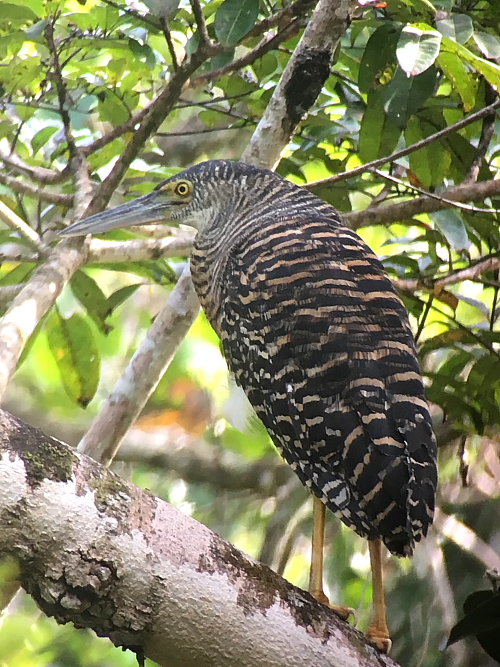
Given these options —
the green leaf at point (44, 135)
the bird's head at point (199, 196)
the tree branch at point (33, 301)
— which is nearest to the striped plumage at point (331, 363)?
the bird's head at point (199, 196)

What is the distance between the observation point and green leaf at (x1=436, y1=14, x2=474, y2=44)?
1.76 meters

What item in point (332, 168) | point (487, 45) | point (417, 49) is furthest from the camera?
point (332, 168)

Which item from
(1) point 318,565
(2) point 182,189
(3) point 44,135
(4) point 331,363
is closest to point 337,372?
(4) point 331,363

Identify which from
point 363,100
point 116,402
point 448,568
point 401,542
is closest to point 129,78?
point 363,100

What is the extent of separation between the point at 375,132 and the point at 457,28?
0.45 meters

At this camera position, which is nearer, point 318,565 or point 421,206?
point 318,565

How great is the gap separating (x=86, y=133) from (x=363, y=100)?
984 millimetres

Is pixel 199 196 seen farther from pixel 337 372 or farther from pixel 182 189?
pixel 337 372

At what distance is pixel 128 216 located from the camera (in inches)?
90.8

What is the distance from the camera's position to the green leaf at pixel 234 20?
197 centimetres

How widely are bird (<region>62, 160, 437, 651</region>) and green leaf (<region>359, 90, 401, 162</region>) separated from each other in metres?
0.20

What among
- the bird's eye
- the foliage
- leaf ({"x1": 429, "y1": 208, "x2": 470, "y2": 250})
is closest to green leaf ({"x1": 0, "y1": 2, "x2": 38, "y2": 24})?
the foliage

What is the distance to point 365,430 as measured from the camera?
168 cm

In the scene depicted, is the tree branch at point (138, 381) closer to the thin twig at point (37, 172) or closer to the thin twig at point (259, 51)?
the thin twig at point (37, 172)
